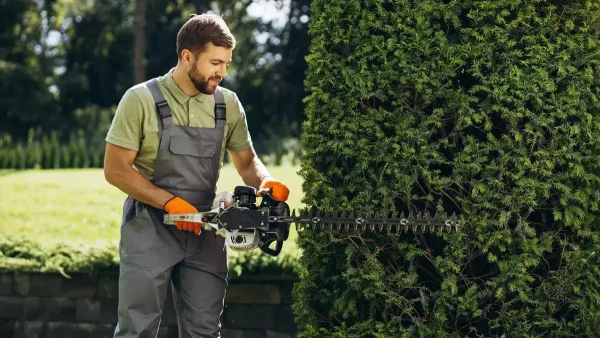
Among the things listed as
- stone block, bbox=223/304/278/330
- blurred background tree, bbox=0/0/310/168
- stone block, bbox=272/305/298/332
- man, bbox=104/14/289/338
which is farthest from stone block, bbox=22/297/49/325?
blurred background tree, bbox=0/0/310/168

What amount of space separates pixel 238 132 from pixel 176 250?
70 cm

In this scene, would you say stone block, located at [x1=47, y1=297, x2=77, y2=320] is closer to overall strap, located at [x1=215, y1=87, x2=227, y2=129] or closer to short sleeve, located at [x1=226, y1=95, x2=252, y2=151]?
short sleeve, located at [x1=226, y1=95, x2=252, y2=151]

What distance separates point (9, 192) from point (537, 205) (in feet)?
22.6

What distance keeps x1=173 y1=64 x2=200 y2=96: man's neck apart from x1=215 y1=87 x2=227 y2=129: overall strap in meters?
0.12

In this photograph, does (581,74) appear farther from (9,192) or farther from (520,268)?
(9,192)

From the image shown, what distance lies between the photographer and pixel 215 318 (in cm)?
443

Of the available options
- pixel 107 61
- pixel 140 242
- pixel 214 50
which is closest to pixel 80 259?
pixel 140 242

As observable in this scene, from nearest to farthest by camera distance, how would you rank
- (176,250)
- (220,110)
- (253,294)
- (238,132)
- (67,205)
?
(176,250) → (220,110) → (238,132) → (253,294) → (67,205)

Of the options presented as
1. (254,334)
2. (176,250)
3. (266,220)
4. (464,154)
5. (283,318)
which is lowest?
(254,334)

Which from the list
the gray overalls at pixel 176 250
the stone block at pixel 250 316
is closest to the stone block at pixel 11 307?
the stone block at pixel 250 316

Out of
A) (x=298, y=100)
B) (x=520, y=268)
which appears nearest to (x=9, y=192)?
(x=520, y=268)

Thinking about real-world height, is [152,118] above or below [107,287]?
above

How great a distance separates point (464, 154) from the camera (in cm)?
425

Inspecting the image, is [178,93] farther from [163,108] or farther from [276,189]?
[276,189]
